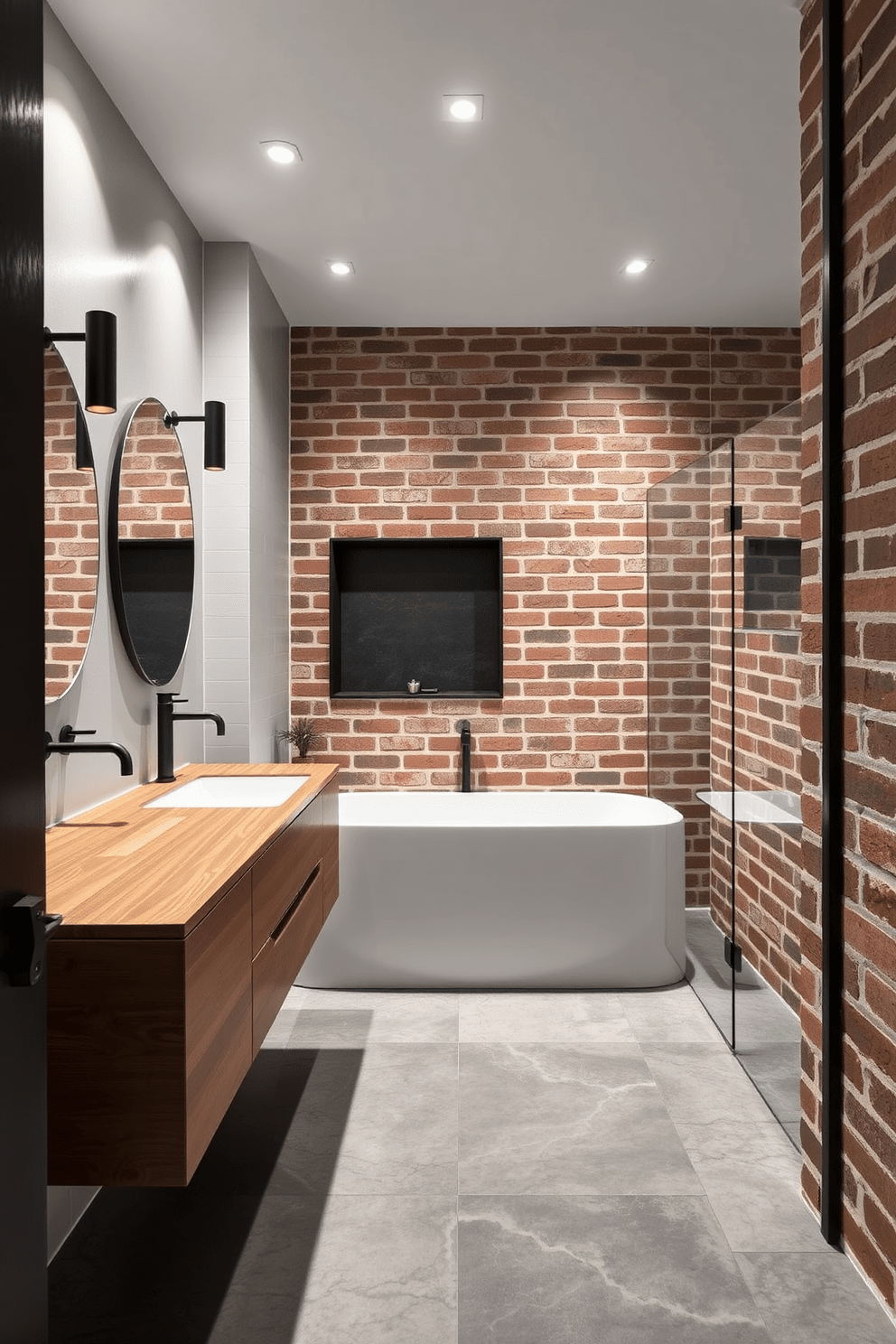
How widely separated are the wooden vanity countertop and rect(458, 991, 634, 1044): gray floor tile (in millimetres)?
1045

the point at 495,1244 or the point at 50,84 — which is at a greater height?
the point at 50,84

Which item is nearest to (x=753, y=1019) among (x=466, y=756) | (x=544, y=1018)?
(x=544, y=1018)

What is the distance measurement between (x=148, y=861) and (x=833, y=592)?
4.56 feet

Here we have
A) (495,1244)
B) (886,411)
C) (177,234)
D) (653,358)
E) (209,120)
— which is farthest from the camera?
(653,358)

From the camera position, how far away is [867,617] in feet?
5.69

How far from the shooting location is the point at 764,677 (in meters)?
2.54

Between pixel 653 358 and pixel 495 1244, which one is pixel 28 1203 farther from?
pixel 653 358

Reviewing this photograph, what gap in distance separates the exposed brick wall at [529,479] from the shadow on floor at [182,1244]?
1.97 meters

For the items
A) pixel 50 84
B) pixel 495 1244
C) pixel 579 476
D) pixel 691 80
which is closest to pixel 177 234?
pixel 50 84

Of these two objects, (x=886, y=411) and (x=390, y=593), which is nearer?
(x=886, y=411)

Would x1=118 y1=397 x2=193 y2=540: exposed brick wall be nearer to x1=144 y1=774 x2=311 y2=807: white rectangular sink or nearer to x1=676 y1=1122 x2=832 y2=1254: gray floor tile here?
x1=144 y1=774 x2=311 y2=807: white rectangular sink

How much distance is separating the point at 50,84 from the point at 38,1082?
2.04 metres

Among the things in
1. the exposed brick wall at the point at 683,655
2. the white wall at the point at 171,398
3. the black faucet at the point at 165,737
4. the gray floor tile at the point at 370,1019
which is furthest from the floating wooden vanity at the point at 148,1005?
the exposed brick wall at the point at 683,655

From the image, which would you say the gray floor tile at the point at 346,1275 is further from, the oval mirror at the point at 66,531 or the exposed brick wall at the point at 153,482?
the exposed brick wall at the point at 153,482
